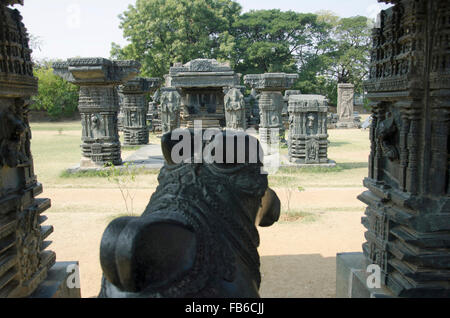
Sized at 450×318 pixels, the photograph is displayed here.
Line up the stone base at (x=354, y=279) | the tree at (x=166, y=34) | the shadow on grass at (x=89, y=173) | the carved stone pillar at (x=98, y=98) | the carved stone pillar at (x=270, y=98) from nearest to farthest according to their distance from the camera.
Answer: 1. the stone base at (x=354, y=279)
2. the carved stone pillar at (x=98, y=98)
3. the shadow on grass at (x=89, y=173)
4. the carved stone pillar at (x=270, y=98)
5. the tree at (x=166, y=34)

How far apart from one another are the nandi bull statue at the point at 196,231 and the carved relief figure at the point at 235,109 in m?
12.8

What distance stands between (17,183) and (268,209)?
6.62 ft

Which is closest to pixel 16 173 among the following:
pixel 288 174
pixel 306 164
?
pixel 288 174

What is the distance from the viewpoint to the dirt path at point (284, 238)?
426 centimetres

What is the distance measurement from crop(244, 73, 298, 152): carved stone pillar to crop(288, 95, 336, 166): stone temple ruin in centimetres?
262

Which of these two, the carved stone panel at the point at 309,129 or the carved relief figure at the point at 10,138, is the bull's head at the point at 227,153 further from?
the carved stone panel at the point at 309,129

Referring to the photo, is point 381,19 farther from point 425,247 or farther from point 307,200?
point 307,200

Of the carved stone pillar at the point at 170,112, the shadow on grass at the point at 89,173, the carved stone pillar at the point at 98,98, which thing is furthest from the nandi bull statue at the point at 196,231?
the carved stone pillar at the point at 170,112

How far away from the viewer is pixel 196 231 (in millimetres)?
1335

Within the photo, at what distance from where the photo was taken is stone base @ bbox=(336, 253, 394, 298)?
282 centimetres

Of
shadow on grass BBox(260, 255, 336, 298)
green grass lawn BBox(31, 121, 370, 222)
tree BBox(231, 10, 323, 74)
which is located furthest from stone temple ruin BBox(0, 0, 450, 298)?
tree BBox(231, 10, 323, 74)

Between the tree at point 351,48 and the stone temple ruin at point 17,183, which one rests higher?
the tree at point 351,48

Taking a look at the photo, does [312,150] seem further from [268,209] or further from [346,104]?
[346,104]

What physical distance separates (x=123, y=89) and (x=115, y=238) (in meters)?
15.6
